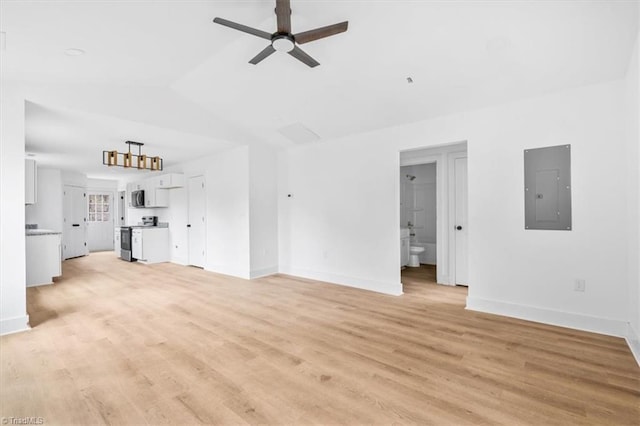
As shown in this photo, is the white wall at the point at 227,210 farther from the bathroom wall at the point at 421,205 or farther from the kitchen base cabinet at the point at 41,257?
the bathroom wall at the point at 421,205

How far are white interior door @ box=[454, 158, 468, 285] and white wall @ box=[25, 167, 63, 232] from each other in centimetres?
980

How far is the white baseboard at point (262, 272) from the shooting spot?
575 cm

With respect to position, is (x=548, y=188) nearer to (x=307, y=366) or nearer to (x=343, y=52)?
(x=343, y=52)

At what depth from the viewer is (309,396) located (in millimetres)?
2086

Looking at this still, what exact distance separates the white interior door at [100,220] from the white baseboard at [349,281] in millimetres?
8185

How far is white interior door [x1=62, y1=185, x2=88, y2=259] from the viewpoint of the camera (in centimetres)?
872

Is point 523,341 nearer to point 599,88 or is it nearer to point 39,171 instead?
point 599,88

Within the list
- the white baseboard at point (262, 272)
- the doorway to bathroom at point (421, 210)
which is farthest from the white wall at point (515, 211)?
the doorway to bathroom at point (421, 210)

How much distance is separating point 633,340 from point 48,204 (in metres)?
11.3

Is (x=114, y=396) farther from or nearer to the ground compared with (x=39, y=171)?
nearer to the ground

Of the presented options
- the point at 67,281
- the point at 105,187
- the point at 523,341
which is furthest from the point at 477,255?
the point at 105,187

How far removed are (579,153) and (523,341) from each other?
2050mm

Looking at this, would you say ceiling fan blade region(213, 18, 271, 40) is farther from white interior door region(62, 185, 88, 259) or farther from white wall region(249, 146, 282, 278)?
white interior door region(62, 185, 88, 259)

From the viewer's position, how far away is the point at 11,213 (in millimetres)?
3250
